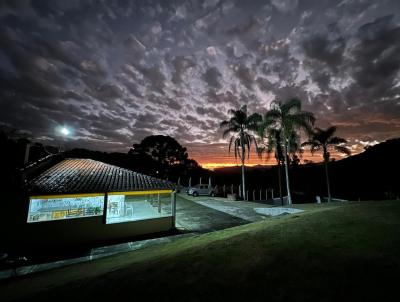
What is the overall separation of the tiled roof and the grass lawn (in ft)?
14.6

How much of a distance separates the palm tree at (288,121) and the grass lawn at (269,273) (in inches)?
615

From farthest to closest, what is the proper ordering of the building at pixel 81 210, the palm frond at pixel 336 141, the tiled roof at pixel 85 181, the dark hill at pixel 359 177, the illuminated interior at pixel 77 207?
1. the dark hill at pixel 359 177
2. the palm frond at pixel 336 141
3. the tiled roof at pixel 85 181
4. the illuminated interior at pixel 77 207
5. the building at pixel 81 210

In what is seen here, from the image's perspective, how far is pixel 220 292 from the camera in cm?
421

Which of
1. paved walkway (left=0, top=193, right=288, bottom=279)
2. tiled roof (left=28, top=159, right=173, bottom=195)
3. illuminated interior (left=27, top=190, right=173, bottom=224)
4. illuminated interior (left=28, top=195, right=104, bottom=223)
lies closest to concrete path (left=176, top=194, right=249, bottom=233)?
paved walkway (left=0, top=193, right=288, bottom=279)

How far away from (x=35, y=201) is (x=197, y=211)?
12392 millimetres

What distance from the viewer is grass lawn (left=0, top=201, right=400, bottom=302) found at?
3836 millimetres

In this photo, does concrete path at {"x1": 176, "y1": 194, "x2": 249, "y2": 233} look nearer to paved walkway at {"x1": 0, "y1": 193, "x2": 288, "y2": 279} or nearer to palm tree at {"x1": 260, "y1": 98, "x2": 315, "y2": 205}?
paved walkway at {"x1": 0, "y1": 193, "x2": 288, "y2": 279}

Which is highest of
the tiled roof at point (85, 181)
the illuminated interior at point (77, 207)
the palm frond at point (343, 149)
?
the palm frond at point (343, 149)

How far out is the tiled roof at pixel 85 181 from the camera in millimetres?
10961

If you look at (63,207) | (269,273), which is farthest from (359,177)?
(63,207)

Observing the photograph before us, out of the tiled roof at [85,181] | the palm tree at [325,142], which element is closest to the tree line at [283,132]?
the palm tree at [325,142]

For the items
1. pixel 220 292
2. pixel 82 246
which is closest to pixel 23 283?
pixel 82 246

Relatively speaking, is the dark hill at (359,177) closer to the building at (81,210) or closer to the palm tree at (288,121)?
the palm tree at (288,121)

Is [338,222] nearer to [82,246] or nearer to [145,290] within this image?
[145,290]
